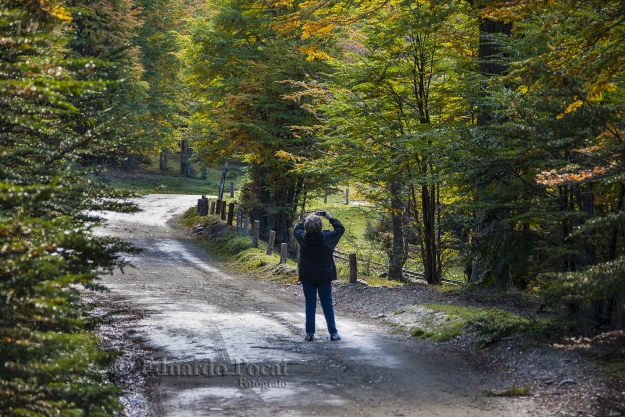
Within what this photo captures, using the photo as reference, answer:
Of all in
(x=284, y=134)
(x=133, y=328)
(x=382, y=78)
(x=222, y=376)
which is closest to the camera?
(x=222, y=376)

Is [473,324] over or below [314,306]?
below

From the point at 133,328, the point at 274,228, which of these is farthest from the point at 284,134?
the point at 133,328

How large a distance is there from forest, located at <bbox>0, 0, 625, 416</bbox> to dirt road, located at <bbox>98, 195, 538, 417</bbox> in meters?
1.29

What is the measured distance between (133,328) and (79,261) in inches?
222

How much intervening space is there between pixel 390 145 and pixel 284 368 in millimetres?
9389

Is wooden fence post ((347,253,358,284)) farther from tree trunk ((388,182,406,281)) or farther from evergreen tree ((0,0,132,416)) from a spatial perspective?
evergreen tree ((0,0,132,416))

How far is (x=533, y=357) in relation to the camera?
345 inches

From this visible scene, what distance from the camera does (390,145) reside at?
17.0 metres

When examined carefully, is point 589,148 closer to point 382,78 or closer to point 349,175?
point 382,78

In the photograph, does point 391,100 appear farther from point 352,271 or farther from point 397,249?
point 397,249

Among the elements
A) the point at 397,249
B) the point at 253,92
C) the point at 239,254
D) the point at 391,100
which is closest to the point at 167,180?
the point at 253,92

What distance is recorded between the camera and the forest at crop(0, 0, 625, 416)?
16.5 ft

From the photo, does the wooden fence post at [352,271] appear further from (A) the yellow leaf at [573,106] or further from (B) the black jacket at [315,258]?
(A) the yellow leaf at [573,106]

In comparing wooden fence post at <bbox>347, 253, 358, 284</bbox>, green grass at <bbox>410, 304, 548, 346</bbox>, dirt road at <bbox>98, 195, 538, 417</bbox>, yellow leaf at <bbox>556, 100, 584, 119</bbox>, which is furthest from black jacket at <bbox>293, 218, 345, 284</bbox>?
wooden fence post at <bbox>347, 253, 358, 284</bbox>
